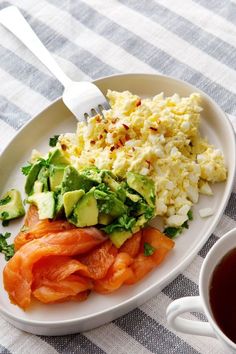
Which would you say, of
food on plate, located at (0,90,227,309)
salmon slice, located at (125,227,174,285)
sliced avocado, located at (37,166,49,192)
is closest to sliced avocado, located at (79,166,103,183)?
food on plate, located at (0,90,227,309)

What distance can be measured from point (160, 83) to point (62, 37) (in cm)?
56

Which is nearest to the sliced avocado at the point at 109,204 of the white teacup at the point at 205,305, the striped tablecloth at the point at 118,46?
the white teacup at the point at 205,305

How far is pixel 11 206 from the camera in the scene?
2111mm

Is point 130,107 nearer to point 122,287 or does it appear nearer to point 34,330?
point 122,287

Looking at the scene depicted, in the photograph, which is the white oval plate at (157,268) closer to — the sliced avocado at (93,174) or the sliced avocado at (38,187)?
the sliced avocado at (38,187)

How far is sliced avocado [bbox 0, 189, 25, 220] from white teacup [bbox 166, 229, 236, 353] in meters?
0.64

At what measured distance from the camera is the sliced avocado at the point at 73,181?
1971 mm

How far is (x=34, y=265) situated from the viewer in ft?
6.21

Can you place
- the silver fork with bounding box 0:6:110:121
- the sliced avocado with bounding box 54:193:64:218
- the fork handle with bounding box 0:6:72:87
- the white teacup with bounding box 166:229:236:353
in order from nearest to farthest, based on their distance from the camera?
1. the white teacup with bounding box 166:229:236:353
2. the sliced avocado with bounding box 54:193:64:218
3. the silver fork with bounding box 0:6:110:121
4. the fork handle with bounding box 0:6:72:87

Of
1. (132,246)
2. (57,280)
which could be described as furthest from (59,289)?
(132,246)

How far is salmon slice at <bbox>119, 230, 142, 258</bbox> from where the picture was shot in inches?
76.4

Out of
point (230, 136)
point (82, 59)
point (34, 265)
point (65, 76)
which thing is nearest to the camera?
point (34, 265)

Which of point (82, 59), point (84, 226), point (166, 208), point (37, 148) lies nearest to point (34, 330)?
point (84, 226)

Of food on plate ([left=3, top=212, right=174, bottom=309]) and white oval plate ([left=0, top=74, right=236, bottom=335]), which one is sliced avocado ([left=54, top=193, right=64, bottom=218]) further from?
white oval plate ([left=0, top=74, right=236, bottom=335])
